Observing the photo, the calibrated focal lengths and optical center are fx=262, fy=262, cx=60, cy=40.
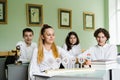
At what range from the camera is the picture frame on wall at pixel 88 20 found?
7.82 meters

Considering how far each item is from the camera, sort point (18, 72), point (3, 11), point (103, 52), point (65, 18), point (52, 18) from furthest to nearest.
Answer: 1. point (65, 18)
2. point (52, 18)
3. point (3, 11)
4. point (103, 52)
5. point (18, 72)

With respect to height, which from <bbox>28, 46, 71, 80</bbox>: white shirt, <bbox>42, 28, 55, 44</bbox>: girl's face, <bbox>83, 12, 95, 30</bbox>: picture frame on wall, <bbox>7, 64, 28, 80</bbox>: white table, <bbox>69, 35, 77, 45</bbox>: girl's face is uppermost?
<bbox>83, 12, 95, 30</bbox>: picture frame on wall

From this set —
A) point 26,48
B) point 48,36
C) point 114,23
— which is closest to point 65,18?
point 114,23

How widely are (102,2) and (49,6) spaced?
2846 mm

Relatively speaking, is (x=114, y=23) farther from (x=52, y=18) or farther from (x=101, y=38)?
(x=101, y=38)

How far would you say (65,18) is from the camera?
277 inches

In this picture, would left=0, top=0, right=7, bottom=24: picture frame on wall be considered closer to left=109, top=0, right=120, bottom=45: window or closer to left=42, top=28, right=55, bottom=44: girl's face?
left=42, top=28, right=55, bottom=44: girl's face

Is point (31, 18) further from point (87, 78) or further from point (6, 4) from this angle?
point (87, 78)

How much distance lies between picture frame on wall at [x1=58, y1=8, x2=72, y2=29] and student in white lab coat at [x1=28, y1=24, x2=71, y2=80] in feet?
13.2

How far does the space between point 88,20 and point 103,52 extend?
467 centimetres

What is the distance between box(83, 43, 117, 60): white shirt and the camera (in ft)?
11.0

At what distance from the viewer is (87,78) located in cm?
209

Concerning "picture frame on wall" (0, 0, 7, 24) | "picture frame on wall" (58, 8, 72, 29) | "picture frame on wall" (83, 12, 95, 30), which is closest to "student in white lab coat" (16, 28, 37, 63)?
"picture frame on wall" (0, 0, 7, 24)

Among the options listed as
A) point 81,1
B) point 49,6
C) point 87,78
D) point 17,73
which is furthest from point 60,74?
point 81,1
